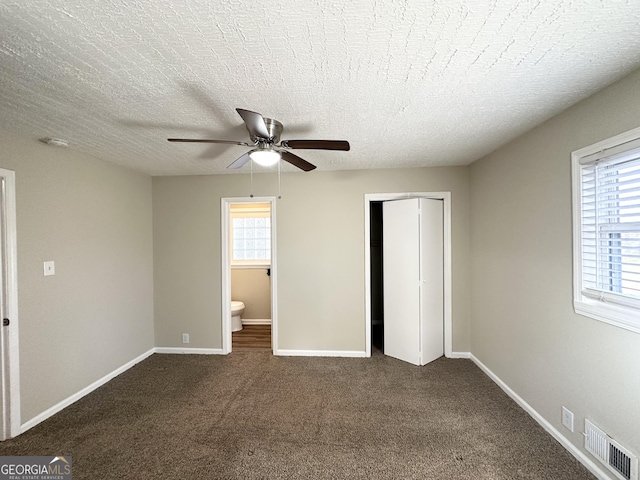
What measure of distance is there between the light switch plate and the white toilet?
2462 millimetres

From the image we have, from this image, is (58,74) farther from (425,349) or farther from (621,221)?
(425,349)

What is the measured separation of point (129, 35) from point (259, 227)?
4.07m

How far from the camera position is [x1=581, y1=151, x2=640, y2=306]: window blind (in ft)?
4.98

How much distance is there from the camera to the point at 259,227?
5.17 metres

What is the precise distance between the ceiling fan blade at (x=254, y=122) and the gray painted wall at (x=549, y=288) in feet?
6.37

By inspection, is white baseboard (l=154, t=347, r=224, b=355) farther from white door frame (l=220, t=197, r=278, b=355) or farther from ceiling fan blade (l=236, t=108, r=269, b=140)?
ceiling fan blade (l=236, t=108, r=269, b=140)

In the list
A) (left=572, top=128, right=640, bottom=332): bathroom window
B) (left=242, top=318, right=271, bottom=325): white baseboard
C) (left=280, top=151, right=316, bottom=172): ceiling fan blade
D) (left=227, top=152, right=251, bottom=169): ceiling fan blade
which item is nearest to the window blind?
(left=572, top=128, right=640, bottom=332): bathroom window

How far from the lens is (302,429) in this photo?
2.15 meters

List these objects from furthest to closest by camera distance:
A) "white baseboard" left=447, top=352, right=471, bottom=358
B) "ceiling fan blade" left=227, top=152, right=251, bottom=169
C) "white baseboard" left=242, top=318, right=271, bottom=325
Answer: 1. "white baseboard" left=242, top=318, right=271, bottom=325
2. "white baseboard" left=447, top=352, right=471, bottom=358
3. "ceiling fan blade" left=227, top=152, right=251, bottom=169

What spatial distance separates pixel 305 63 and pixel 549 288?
2237mm

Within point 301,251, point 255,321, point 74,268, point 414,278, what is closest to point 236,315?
point 255,321

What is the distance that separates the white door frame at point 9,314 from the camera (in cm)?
205

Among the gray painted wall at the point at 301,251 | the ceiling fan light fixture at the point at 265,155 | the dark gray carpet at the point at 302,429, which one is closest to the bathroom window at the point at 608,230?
the dark gray carpet at the point at 302,429

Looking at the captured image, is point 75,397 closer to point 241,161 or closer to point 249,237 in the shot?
point 241,161
